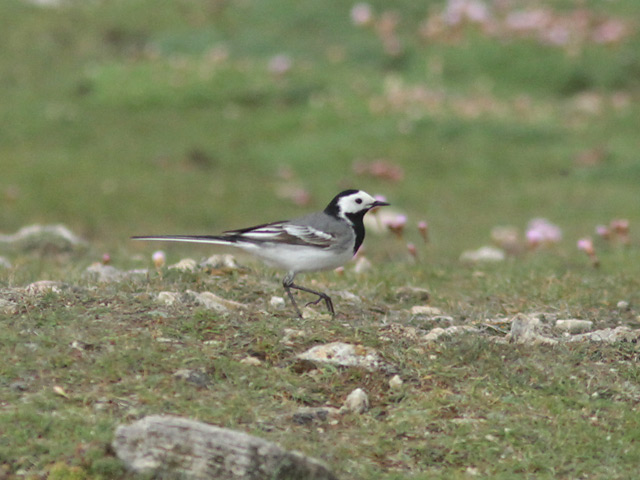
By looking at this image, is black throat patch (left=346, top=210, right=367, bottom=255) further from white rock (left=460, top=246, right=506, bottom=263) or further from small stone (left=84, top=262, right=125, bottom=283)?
white rock (left=460, top=246, right=506, bottom=263)

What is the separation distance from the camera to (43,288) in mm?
7348

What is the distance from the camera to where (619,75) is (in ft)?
69.5

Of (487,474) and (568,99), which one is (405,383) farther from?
(568,99)

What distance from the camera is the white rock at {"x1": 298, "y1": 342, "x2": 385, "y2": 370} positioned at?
640cm

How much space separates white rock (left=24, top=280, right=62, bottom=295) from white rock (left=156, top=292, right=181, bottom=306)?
0.70m

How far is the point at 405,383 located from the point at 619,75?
640 inches

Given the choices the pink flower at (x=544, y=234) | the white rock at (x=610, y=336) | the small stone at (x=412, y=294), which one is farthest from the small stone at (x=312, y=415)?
the pink flower at (x=544, y=234)

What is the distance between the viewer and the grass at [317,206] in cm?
579

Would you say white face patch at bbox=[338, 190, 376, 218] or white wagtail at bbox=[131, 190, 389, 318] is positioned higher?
white face patch at bbox=[338, 190, 376, 218]

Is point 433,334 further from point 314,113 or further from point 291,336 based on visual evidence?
point 314,113

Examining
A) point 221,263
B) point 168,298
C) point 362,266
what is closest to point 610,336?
point 168,298

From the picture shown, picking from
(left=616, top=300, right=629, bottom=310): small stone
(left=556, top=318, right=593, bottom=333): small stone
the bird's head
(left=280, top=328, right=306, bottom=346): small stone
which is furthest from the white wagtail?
(left=616, top=300, right=629, bottom=310): small stone

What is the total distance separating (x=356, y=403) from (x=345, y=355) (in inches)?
18.9

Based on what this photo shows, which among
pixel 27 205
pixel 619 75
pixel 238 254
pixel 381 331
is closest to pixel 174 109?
pixel 27 205
